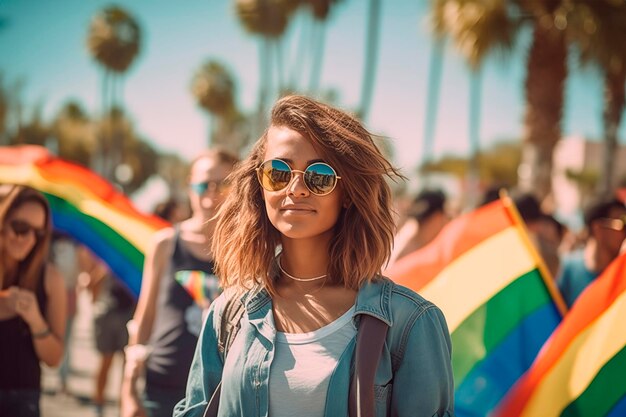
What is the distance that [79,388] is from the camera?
821 cm

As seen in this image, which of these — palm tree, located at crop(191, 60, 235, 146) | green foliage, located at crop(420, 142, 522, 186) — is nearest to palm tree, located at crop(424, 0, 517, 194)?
palm tree, located at crop(191, 60, 235, 146)

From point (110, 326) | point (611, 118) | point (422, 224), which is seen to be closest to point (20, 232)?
point (422, 224)

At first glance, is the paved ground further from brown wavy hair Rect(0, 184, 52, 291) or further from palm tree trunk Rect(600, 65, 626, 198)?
palm tree trunk Rect(600, 65, 626, 198)

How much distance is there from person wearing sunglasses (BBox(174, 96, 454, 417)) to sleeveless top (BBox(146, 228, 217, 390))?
4.32ft

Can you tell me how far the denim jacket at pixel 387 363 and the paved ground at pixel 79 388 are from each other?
5.45 meters

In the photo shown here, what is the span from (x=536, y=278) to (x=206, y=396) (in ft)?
6.36

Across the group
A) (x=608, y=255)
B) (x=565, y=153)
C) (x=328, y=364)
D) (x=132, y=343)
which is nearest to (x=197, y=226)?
(x=132, y=343)

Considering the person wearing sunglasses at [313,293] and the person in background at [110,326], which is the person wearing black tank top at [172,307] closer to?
the person wearing sunglasses at [313,293]

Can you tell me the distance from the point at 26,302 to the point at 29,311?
5 cm

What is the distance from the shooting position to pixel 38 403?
3.72 m

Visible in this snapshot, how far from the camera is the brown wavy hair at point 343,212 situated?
2197 millimetres

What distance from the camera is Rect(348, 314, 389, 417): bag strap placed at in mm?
1976

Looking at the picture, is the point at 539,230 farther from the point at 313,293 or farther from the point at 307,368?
the point at 307,368

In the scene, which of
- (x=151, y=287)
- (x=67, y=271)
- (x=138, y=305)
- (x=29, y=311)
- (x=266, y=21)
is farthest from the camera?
(x=266, y=21)
